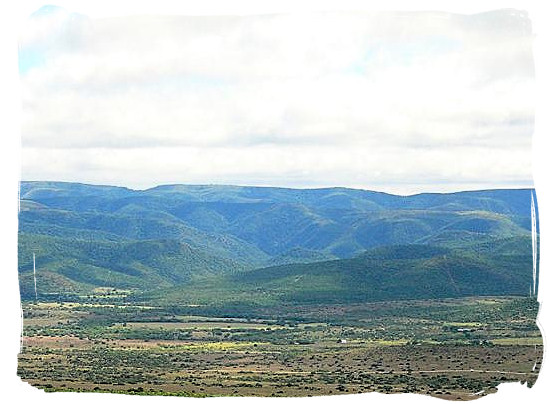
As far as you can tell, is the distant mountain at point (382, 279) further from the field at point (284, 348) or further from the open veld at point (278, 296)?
the field at point (284, 348)

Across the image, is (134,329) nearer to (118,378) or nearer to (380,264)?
(118,378)

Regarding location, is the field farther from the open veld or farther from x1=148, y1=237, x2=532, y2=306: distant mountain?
x1=148, y1=237, x2=532, y2=306: distant mountain

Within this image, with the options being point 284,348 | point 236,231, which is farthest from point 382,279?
point 236,231

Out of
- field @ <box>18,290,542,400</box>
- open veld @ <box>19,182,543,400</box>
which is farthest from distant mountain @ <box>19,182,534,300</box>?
field @ <box>18,290,542,400</box>

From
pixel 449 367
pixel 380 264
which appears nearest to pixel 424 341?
pixel 449 367

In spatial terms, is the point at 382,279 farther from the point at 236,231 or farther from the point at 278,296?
the point at 236,231

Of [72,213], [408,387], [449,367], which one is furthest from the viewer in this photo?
[72,213]
